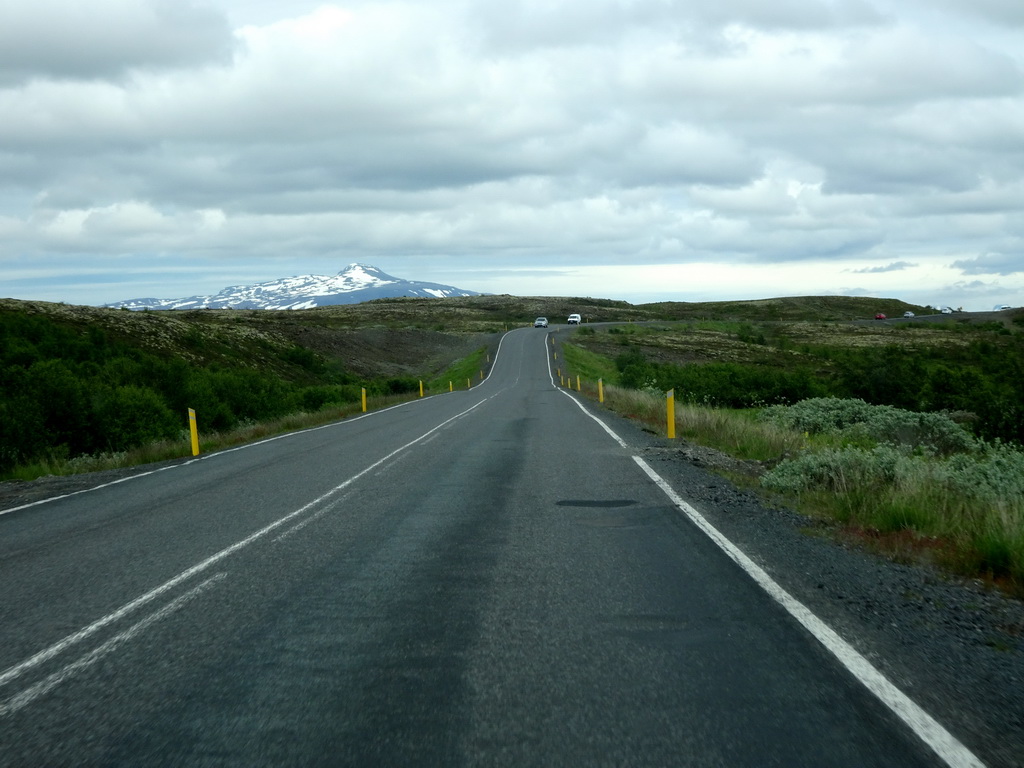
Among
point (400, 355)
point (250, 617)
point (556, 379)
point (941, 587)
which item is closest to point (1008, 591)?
point (941, 587)

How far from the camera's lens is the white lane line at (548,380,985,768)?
3891 millimetres

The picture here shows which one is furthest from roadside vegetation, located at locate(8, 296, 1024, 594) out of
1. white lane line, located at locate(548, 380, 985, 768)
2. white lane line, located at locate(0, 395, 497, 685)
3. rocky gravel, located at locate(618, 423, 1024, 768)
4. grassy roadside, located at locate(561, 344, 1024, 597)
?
white lane line, located at locate(0, 395, 497, 685)

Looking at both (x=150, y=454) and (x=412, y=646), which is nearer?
(x=412, y=646)

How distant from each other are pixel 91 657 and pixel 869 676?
458cm

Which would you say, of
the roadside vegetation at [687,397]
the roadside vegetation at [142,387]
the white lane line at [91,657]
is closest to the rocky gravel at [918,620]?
the roadside vegetation at [687,397]

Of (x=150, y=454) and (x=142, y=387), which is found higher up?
(x=142, y=387)

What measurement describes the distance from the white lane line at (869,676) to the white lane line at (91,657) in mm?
4406

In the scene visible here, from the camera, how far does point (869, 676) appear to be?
15.7ft

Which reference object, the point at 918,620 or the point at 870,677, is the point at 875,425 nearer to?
the point at 918,620

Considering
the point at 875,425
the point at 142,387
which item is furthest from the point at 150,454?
the point at 875,425

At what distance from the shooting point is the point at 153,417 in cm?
2672

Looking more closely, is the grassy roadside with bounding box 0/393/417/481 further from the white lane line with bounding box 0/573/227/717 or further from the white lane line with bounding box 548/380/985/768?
the white lane line with bounding box 548/380/985/768

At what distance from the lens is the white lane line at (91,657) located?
4676mm

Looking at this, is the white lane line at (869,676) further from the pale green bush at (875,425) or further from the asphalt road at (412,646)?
the pale green bush at (875,425)
